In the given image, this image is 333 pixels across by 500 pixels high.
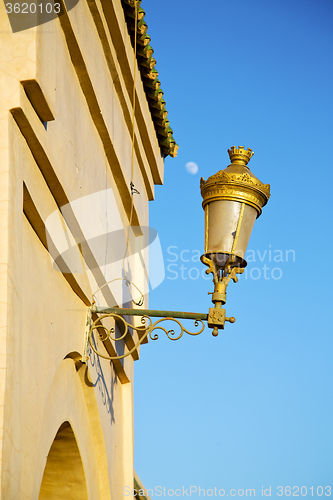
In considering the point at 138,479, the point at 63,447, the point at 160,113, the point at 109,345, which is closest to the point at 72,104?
the point at 109,345

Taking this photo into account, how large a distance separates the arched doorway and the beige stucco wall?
64 mm

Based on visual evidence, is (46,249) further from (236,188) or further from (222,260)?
(236,188)

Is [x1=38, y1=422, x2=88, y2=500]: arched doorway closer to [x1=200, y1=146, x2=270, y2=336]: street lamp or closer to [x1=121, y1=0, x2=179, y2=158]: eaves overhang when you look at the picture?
[x1=200, y1=146, x2=270, y2=336]: street lamp

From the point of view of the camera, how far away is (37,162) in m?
3.69

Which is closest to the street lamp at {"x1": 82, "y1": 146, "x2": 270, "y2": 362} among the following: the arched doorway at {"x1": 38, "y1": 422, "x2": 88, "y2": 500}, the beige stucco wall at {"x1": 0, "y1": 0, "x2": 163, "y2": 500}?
the beige stucco wall at {"x1": 0, "y1": 0, "x2": 163, "y2": 500}

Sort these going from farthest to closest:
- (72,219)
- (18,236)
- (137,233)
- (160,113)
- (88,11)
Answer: (160,113) < (137,233) < (88,11) < (72,219) < (18,236)

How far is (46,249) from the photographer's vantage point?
3.85 metres

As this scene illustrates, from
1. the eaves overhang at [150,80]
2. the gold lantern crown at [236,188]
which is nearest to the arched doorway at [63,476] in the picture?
the gold lantern crown at [236,188]

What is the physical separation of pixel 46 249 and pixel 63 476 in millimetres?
1900

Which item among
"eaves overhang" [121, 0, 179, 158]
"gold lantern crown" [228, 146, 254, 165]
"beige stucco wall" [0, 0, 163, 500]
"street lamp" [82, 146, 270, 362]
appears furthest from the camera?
"eaves overhang" [121, 0, 179, 158]

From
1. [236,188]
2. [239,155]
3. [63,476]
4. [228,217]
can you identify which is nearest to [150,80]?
[239,155]

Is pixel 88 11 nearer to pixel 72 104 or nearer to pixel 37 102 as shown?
pixel 72 104

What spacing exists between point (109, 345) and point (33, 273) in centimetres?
193

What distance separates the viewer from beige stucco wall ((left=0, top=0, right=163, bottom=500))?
10.0 ft
